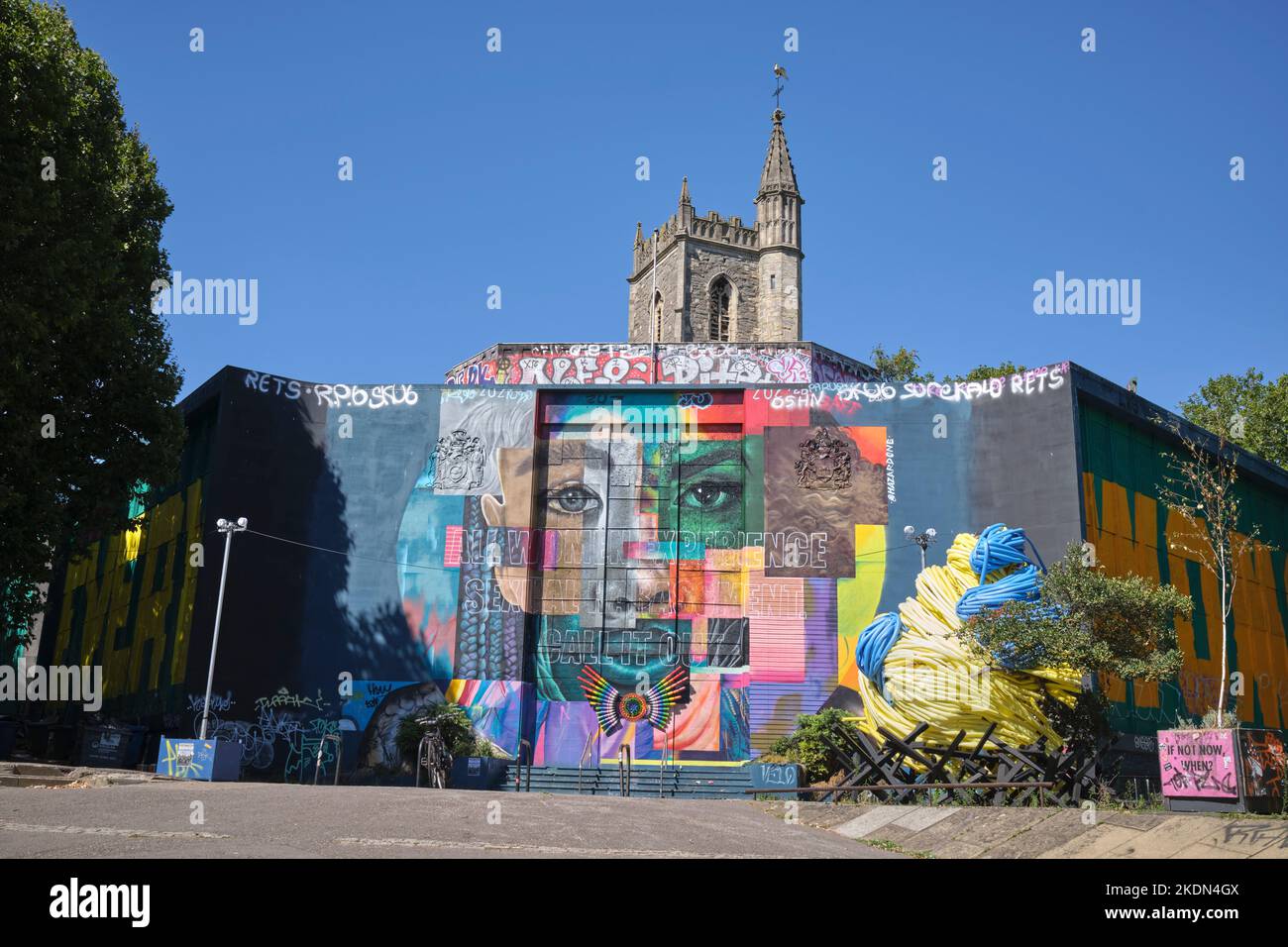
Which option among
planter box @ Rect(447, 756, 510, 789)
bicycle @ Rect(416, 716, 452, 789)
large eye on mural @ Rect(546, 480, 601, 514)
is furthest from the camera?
large eye on mural @ Rect(546, 480, 601, 514)

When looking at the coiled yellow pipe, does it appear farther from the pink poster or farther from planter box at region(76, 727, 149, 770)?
planter box at region(76, 727, 149, 770)

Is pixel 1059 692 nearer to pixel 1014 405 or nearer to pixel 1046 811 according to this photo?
pixel 1014 405

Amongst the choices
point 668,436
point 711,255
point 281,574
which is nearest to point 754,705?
point 668,436

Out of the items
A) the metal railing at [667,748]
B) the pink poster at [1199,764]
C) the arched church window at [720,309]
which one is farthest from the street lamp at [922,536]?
the arched church window at [720,309]

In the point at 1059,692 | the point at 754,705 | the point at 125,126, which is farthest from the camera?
the point at 754,705

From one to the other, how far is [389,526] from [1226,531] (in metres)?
26.3

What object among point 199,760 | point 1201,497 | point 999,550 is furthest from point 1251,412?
point 199,760

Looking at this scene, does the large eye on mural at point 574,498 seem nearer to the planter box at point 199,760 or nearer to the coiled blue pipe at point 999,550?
the coiled blue pipe at point 999,550

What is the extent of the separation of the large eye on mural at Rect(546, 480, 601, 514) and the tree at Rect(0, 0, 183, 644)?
11905 mm

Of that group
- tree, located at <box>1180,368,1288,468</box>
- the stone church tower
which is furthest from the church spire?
tree, located at <box>1180,368,1288,468</box>

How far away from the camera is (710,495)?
120 feet

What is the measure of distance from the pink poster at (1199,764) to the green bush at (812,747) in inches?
554

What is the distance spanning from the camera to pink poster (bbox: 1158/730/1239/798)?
15117mm

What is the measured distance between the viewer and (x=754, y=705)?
3372 cm
